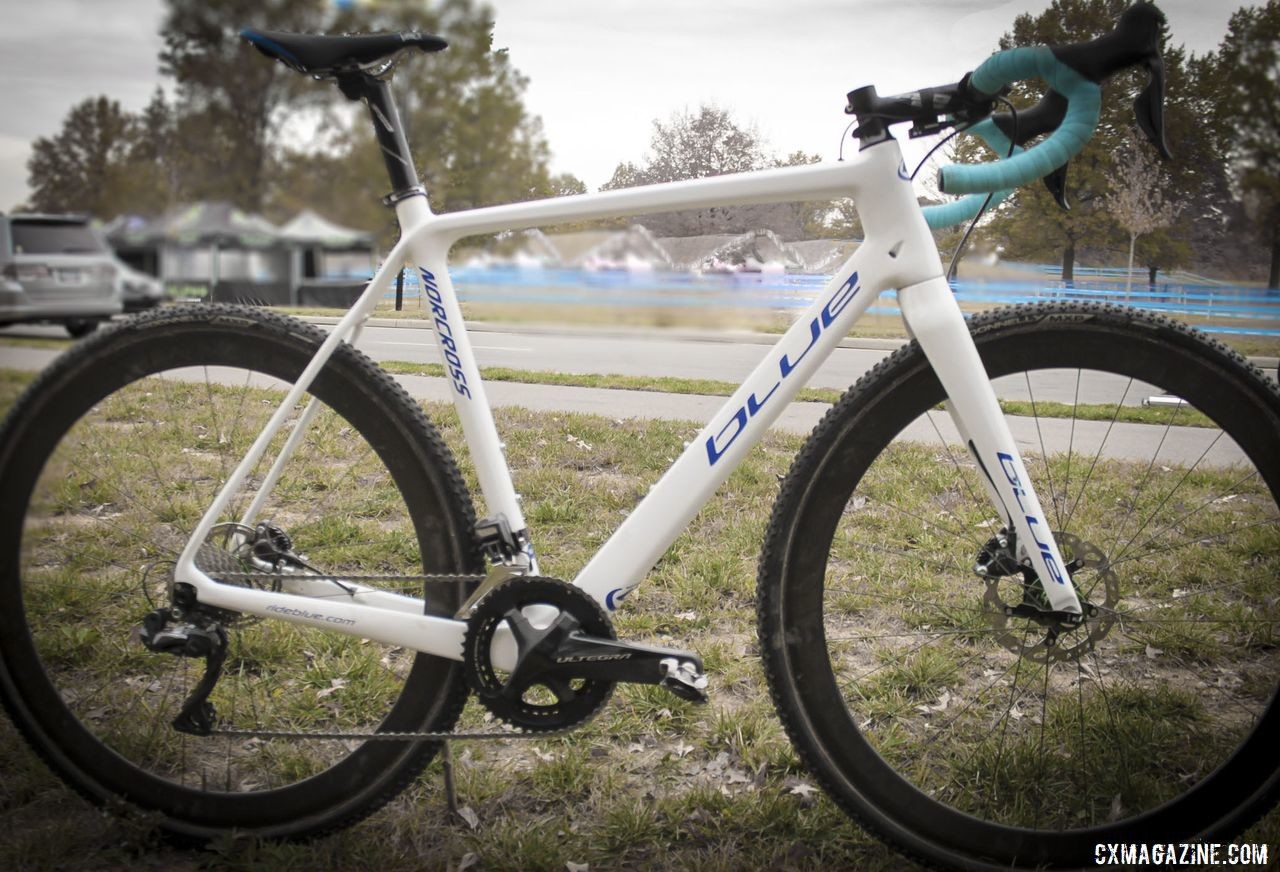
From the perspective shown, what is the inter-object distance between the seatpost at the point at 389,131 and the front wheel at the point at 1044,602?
1014 millimetres

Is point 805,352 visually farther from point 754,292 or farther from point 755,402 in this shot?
point 754,292

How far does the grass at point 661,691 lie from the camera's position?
5.88 feet

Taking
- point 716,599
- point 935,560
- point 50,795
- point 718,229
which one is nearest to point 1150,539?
point 935,560

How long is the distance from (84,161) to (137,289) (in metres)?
0.39

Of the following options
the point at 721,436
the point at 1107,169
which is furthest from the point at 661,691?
the point at 1107,169

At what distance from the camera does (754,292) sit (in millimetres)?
2295

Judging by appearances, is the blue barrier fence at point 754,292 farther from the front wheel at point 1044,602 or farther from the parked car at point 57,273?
the parked car at point 57,273

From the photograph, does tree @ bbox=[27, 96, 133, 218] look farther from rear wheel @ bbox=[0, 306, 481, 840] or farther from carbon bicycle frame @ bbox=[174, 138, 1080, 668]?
carbon bicycle frame @ bbox=[174, 138, 1080, 668]

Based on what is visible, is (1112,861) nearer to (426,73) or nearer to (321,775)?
(321,775)

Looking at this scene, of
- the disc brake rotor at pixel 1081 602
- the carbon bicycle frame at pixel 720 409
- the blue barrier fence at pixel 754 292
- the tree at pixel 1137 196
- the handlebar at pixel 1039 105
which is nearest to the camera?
the handlebar at pixel 1039 105

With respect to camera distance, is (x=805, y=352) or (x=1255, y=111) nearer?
(x=805, y=352)

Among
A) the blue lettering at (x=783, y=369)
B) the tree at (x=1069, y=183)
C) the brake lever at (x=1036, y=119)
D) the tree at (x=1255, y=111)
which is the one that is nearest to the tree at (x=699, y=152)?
the tree at (x=1069, y=183)

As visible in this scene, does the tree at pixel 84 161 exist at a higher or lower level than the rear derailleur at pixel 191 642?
higher

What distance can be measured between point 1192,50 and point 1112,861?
6.80 feet
